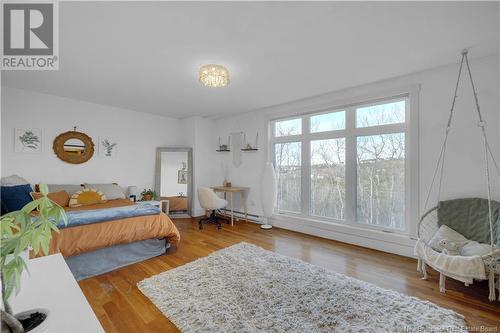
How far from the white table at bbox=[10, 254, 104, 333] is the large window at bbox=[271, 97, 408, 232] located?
339 centimetres

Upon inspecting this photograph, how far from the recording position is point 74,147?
12.9ft

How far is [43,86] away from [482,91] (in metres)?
5.88

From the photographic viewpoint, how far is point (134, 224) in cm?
262

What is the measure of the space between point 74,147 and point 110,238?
254cm

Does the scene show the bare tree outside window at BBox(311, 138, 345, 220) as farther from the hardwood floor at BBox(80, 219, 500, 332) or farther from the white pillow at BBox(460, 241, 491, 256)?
the white pillow at BBox(460, 241, 491, 256)

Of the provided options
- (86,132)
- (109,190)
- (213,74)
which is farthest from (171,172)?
(213,74)

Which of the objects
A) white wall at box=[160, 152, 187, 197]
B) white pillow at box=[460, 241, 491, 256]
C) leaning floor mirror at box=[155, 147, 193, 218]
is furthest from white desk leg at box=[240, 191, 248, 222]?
white pillow at box=[460, 241, 491, 256]

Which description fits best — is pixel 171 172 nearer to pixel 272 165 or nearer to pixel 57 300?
pixel 272 165

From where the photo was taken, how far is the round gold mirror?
3.78 m

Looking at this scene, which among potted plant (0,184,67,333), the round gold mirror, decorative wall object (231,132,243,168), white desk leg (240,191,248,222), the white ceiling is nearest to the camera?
potted plant (0,184,67,333)

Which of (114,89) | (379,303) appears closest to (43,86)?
(114,89)

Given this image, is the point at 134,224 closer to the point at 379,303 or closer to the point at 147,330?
the point at 147,330

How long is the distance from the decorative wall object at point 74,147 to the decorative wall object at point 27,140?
21 cm

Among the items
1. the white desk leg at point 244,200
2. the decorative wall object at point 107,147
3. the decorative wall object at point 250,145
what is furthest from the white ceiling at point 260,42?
the white desk leg at point 244,200
